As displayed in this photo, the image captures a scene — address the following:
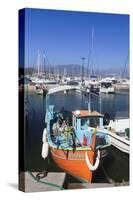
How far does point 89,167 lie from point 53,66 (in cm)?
145

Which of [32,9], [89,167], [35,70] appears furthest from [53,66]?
[89,167]

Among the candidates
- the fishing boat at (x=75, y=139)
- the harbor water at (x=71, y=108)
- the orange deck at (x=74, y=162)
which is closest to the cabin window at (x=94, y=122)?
the fishing boat at (x=75, y=139)

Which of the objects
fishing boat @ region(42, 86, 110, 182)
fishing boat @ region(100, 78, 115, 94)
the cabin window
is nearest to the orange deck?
fishing boat @ region(42, 86, 110, 182)

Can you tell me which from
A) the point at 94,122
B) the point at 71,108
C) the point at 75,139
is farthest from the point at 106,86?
the point at 75,139

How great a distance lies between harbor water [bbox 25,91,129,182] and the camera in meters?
8.44

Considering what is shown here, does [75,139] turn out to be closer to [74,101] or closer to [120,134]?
[74,101]

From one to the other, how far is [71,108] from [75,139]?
42 cm

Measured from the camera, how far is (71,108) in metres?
8.73

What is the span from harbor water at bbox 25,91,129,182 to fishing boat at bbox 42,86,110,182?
0.07 meters

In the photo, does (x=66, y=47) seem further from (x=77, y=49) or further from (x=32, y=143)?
(x=32, y=143)

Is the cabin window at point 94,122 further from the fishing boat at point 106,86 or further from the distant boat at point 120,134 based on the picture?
the fishing boat at point 106,86

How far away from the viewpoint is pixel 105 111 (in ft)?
29.5

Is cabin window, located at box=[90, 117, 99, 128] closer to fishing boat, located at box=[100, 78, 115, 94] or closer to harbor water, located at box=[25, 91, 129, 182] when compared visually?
harbor water, located at box=[25, 91, 129, 182]

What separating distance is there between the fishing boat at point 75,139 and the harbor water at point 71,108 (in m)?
0.07
